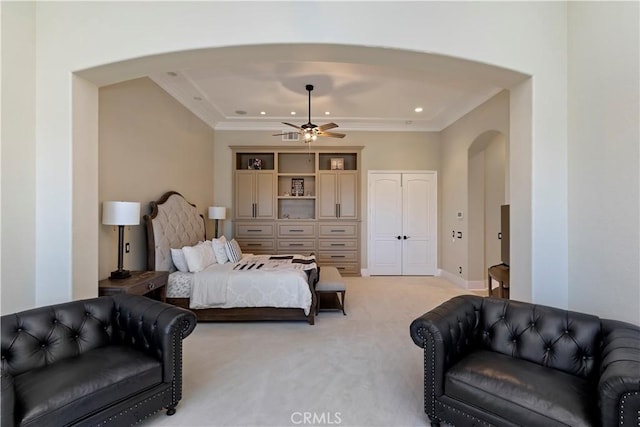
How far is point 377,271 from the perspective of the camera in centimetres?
676

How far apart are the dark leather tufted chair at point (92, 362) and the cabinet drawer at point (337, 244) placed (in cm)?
459

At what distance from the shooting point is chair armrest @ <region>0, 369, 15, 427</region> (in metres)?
1.35

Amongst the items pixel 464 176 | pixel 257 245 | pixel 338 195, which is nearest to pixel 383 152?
pixel 338 195

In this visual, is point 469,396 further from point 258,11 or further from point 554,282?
point 258,11

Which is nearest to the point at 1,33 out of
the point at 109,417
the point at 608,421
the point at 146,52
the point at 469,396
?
the point at 146,52

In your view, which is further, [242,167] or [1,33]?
[242,167]

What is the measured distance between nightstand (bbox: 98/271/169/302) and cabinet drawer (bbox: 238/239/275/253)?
298cm

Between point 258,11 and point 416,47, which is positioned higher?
point 258,11

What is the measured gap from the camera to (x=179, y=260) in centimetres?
409

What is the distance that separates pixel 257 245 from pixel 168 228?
2.55 m

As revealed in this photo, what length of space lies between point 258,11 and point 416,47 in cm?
133

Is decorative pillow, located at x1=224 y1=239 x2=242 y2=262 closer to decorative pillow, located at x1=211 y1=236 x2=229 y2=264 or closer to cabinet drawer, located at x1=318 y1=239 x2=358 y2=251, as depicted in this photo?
decorative pillow, located at x1=211 y1=236 x2=229 y2=264

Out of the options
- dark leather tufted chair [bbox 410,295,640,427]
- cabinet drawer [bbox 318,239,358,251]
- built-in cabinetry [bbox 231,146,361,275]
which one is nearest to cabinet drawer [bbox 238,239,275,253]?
built-in cabinetry [bbox 231,146,361,275]

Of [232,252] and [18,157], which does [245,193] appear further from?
[18,157]
